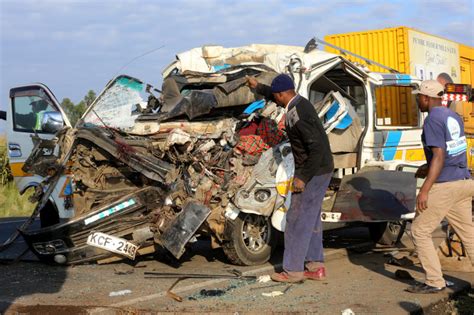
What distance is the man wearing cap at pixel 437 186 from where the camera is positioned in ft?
20.4

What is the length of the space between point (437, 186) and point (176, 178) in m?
2.86

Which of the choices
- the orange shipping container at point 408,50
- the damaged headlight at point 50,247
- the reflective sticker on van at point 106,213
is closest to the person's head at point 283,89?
the reflective sticker on van at point 106,213

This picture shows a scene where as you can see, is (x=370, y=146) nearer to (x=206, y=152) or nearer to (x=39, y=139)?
(x=206, y=152)

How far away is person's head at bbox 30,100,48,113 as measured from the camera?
28.8ft

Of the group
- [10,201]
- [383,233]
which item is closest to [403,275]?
[383,233]

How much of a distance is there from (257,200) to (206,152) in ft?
2.64

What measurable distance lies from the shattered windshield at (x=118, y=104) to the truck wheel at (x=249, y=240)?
6.21 feet

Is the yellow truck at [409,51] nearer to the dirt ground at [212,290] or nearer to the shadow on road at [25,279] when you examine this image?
the dirt ground at [212,290]

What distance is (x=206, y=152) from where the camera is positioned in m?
7.80

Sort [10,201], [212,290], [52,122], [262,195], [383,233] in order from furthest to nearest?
[10,201]
[383,233]
[52,122]
[262,195]
[212,290]

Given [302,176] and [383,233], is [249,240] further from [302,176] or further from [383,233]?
[383,233]

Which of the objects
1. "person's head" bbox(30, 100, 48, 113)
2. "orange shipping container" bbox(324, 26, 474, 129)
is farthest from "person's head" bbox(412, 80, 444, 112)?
"orange shipping container" bbox(324, 26, 474, 129)

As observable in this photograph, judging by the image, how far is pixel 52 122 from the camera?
8266 mm

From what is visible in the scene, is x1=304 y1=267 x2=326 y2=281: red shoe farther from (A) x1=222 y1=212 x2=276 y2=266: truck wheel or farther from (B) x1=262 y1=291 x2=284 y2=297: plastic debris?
(A) x1=222 y1=212 x2=276 y2=266: truck wheel
